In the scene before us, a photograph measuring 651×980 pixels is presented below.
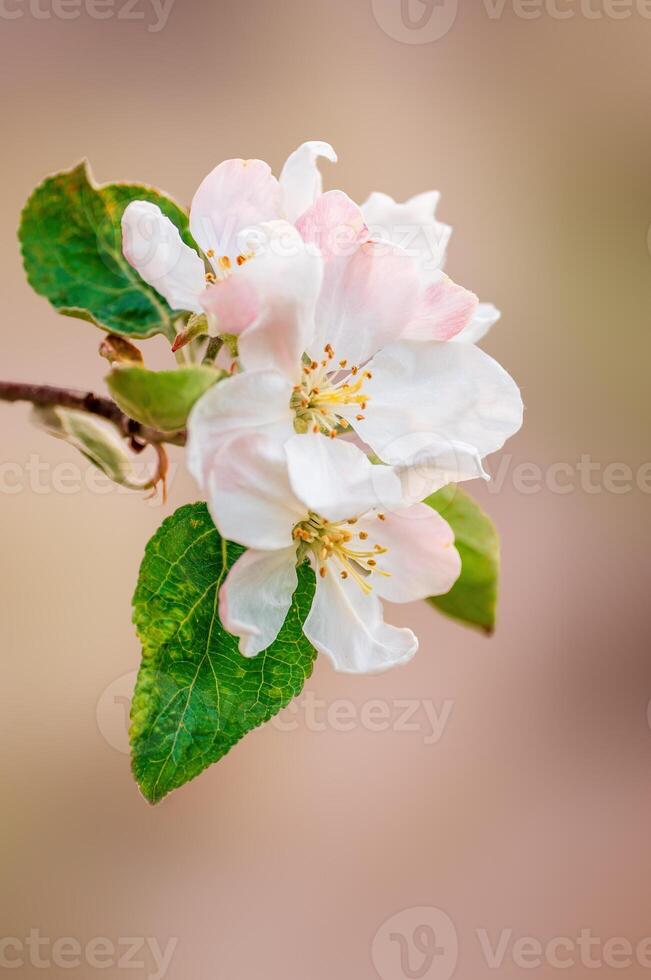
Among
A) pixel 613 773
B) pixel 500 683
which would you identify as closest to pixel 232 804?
pixel 500 683

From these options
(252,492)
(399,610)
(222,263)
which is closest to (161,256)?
(222,263)

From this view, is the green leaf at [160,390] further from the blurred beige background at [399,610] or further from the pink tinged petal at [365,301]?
the blurred beige background at [399,610]

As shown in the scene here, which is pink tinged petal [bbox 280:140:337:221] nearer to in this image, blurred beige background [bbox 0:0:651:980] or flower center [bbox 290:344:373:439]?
flower center [bbox 290:344:373:439]

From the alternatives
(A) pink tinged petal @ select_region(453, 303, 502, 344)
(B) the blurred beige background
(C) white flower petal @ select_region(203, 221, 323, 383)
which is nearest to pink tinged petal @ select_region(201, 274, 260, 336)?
(C) white flower petal @ select_region(203, 221, 323, 383)

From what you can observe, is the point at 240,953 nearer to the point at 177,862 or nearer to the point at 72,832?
the point at 177,862

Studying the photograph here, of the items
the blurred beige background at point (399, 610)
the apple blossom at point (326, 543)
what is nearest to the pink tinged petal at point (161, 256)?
the apple blossom at point (326, 543)

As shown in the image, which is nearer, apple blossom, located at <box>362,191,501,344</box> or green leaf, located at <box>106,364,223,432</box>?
green leaf, located at <box>106,364,223,432</box>

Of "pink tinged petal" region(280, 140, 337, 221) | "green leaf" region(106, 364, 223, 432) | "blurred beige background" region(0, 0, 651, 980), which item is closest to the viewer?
"green leaf" region(106, 364, 223, 432)
